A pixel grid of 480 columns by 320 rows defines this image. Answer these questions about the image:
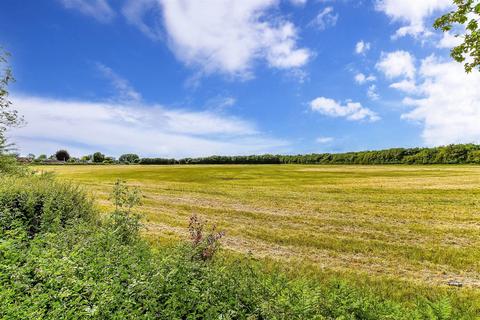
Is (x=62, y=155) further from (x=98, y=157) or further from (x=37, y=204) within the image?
(x=37, y=204)

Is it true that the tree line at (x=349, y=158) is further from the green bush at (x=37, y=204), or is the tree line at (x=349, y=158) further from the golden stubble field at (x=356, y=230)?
the green bush at (x=37, y=204)

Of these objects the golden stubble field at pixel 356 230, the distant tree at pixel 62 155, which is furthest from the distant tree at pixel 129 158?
the golden stubble field at pixel 356 230

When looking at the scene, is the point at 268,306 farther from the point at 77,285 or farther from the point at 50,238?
the point at 50,238

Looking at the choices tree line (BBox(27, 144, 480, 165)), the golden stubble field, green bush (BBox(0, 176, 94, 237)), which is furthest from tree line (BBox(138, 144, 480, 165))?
green bush (BBox(0, 176, 94, 237))

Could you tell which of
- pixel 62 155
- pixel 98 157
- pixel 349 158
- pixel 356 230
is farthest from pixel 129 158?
pixel 356 230

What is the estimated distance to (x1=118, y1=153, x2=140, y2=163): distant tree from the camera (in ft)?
325

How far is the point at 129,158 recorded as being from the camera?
102 meters

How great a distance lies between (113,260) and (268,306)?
3.11m

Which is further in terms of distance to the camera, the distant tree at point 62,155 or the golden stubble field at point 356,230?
the distant tree at point 62,155

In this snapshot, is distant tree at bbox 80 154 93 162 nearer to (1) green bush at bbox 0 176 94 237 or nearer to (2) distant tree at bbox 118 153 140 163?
(2) distant tree at bbox 118 153 140 163

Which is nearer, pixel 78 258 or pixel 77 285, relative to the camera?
pixel 77 285

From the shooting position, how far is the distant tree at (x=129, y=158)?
9907cm

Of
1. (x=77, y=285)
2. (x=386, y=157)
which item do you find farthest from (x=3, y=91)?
(x=386, y=157)

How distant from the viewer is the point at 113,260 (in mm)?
6160
